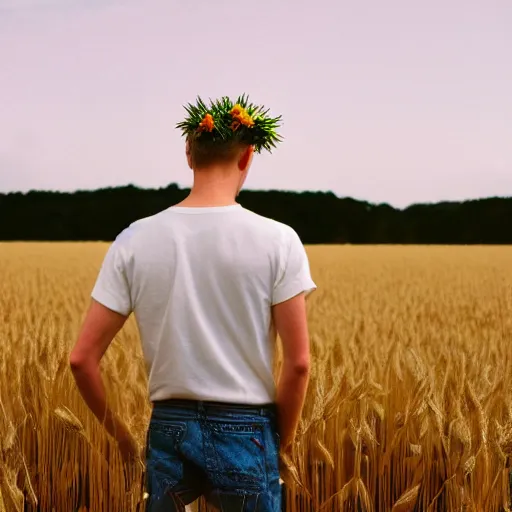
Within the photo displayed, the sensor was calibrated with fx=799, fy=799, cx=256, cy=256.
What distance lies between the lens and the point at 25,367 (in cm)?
350

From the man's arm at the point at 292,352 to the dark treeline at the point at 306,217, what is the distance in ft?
154

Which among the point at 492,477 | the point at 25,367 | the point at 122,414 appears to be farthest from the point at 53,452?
the point at 492,477

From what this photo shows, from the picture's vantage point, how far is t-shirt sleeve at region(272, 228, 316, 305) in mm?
1719

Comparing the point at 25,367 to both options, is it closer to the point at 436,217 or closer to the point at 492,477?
the point at 492,477

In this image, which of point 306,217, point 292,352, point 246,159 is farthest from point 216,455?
point 306,217

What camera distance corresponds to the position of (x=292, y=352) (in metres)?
1.74

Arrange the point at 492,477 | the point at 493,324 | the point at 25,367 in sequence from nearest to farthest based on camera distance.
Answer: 1. the point at 492,477
2. the point at 25,367
3. the point at 493,324

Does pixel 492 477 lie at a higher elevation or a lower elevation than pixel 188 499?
lower

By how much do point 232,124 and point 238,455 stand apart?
73 cm

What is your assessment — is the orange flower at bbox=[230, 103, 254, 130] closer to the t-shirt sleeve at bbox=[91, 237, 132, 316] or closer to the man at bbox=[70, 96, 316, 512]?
the man at bbox=[70, 96, 316, 512]

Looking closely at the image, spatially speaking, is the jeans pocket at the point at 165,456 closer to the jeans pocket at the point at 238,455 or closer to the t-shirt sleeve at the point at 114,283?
the jeans pocket at the point at 238,455

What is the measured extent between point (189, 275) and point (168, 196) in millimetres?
46232

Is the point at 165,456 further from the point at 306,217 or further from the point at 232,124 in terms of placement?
the point at 306,217

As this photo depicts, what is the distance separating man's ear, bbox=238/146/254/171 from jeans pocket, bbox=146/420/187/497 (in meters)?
0.59
